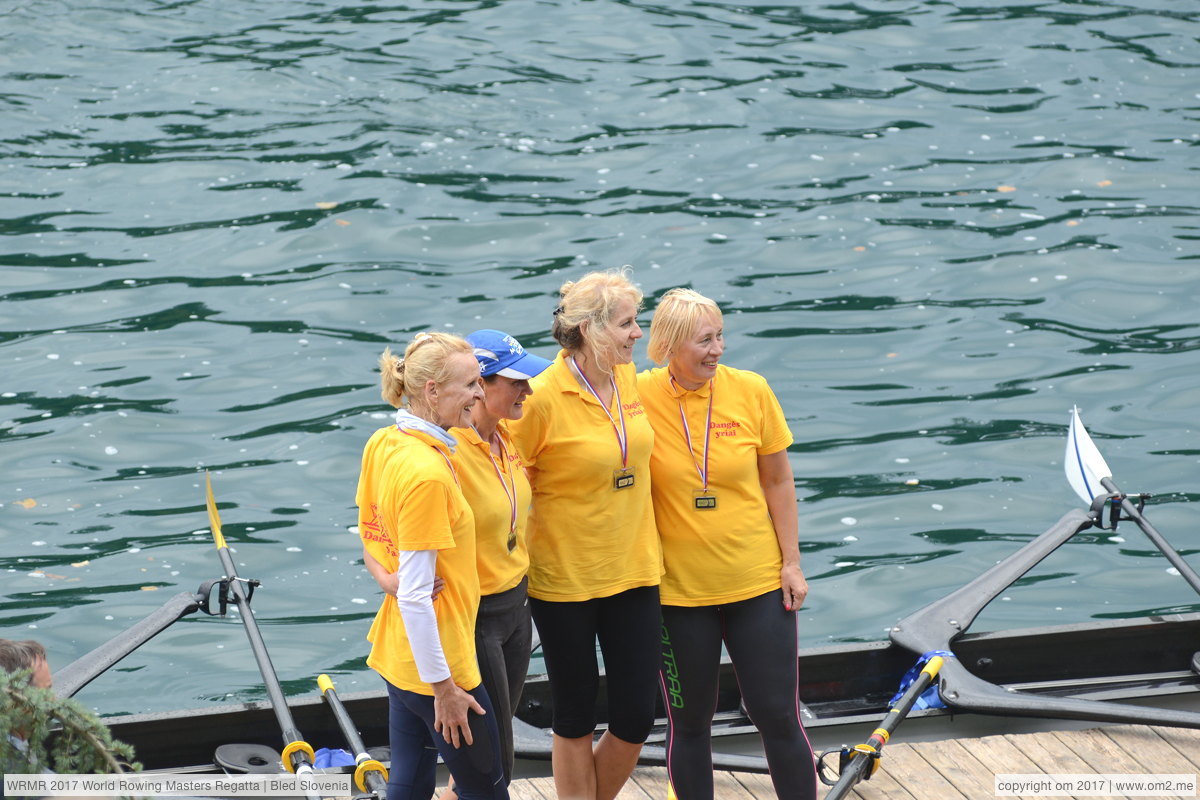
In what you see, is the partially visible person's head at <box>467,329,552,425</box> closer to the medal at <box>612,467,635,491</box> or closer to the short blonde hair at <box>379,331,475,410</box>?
the short blonde hair at <box>379,331,475,410</box>

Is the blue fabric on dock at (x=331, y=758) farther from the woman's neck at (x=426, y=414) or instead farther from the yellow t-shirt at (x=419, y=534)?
the woman's neck at (x=426, y=414)

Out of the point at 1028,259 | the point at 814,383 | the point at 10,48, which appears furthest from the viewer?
the point at 10,48

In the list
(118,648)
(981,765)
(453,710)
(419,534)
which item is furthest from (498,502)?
(118,648)

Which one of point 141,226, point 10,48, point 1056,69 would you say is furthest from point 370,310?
point 1056,69

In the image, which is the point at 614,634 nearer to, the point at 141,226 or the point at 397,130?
the point at 141,226

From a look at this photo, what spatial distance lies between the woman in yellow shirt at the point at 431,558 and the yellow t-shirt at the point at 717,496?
2.61 ft

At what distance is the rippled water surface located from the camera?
8625mm

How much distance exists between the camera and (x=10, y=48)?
51.5 feet

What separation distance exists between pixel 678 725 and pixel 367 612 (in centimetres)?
390

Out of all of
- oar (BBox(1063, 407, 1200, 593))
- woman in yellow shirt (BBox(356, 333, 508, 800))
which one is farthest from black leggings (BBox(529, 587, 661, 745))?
oar (BBox(1063, 407, 1200, 593))

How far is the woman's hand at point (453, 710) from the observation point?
12.3ft

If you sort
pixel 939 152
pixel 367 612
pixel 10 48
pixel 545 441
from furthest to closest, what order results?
pixel 10 48 → pixel 939 152 → pixel 367 612 → pixel 545 441

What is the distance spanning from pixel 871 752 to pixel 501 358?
2.03 m

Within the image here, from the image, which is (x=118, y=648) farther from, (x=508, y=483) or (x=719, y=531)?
(x=719, y=531)
